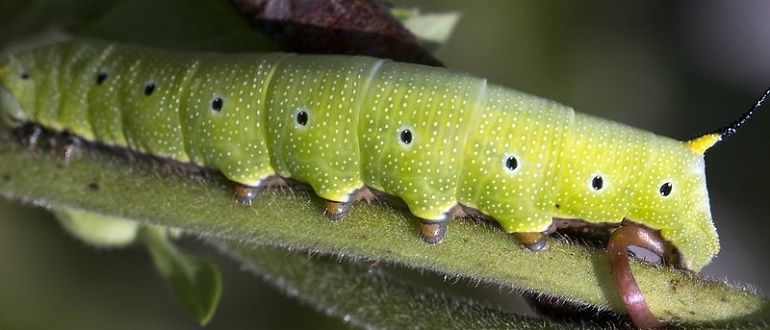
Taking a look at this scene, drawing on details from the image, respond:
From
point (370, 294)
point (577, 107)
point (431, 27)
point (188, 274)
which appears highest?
point (431, 27)

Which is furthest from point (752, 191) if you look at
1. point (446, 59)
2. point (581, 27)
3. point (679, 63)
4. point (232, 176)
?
point (232, 176)

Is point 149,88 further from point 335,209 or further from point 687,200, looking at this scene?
point 687,200

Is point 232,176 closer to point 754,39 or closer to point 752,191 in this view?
point 752,191

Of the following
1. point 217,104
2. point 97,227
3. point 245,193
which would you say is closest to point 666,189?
point 245,193

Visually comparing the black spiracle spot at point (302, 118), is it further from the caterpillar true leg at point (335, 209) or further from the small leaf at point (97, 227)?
the small leaf at point (97, 227)

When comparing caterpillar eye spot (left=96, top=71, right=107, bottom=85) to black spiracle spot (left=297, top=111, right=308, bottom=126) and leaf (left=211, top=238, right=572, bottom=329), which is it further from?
black spiracle spot (left=297, top=111, right=308, bottom=126)

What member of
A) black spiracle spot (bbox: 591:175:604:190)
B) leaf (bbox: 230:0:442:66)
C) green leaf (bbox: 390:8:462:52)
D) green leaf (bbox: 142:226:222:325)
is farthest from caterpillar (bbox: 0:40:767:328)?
green leaf (bbox: 390:8:462:52)
